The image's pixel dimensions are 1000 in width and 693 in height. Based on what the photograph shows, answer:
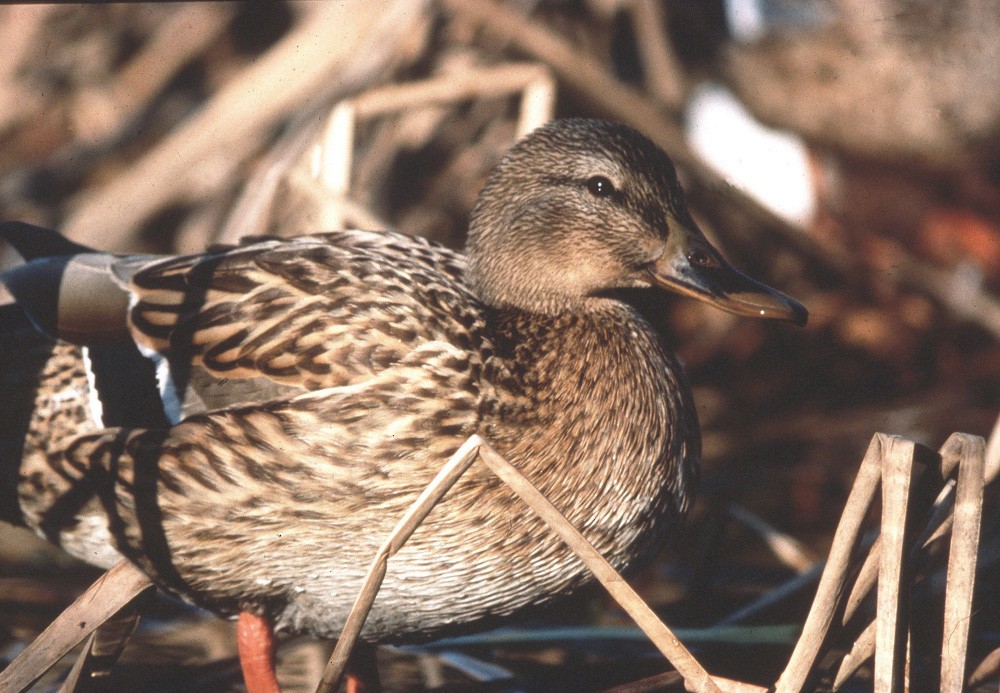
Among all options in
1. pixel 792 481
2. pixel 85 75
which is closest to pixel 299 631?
pixel 792 481

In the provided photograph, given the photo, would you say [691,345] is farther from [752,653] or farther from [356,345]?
[356,345]

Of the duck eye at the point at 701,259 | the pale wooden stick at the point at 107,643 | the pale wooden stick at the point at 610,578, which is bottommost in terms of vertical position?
the pale wooden stick at the point at 107,643

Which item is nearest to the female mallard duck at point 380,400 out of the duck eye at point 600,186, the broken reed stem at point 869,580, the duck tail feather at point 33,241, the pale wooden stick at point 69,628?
the duck eye at point 600,186

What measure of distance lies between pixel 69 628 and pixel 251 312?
33.8 inches

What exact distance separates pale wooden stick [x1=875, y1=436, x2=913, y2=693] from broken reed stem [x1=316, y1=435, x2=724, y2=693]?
11.4 inches

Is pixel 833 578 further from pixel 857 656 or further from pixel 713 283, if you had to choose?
pixel 713 283

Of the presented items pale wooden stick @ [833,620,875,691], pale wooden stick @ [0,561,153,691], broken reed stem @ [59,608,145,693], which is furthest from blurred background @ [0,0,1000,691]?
pale wooden stick @ [833,620,875,691]

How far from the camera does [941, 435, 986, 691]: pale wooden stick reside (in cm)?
272

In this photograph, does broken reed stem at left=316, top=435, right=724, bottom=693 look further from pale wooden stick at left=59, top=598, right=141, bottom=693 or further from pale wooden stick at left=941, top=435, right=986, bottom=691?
pale wooden stick at left=59, top=598, right=141, bottom=693

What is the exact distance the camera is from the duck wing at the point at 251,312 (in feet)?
10.4

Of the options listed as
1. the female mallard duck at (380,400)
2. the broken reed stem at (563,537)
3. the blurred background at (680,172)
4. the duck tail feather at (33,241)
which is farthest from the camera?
the blurred background at (680,172)

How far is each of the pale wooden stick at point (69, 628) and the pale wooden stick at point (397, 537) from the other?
2.08 feet

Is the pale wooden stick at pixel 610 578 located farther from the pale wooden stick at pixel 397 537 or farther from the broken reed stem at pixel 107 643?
the broken reed stem at pixel 107 643

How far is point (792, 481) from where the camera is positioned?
17.0 feet
